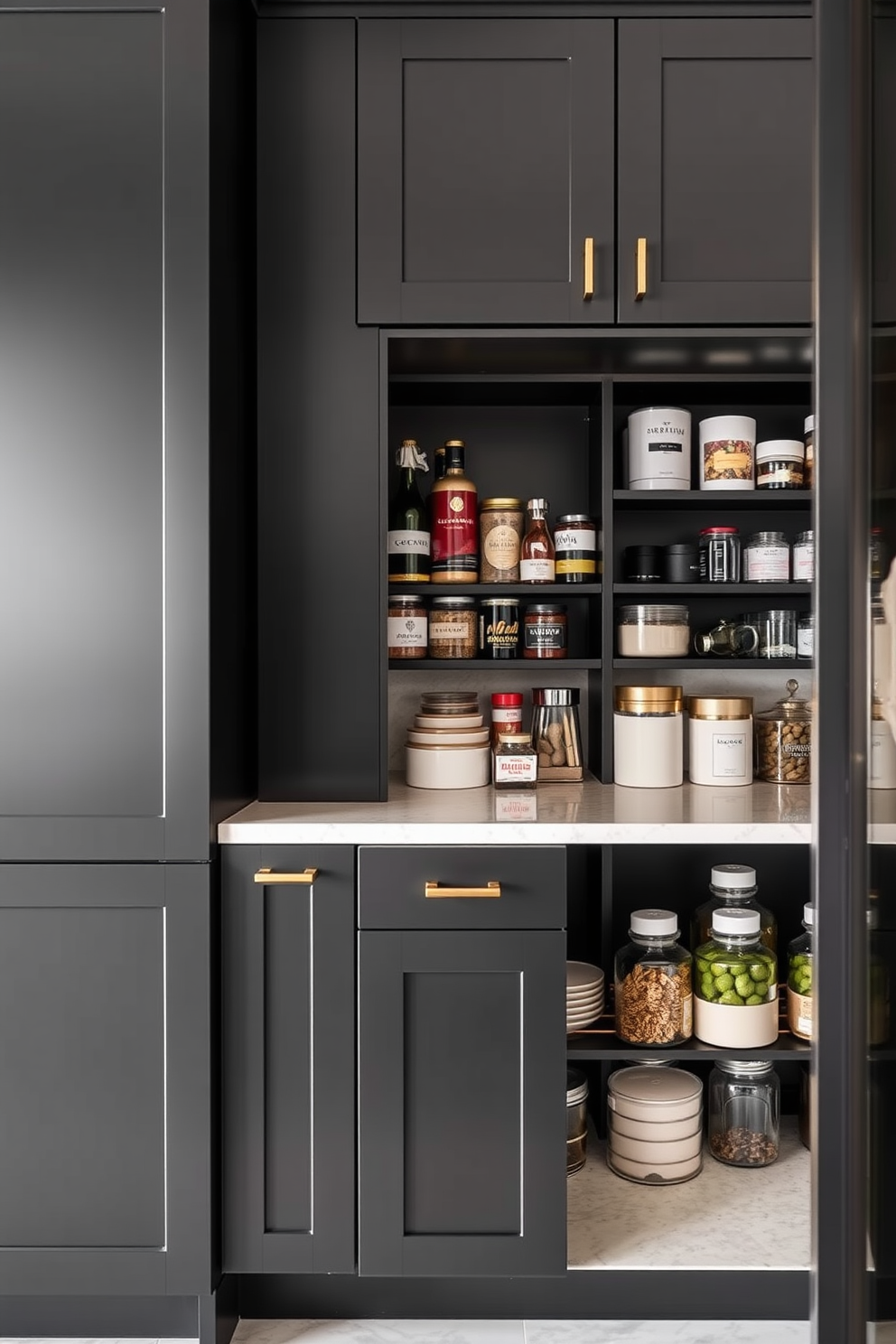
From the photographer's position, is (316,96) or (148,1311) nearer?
(148,1311)

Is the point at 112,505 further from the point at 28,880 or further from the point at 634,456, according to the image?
the point at 634,456

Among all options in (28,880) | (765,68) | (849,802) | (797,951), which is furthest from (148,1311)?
(765,68)

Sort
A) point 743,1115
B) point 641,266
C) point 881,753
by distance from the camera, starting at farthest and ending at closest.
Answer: point 743,1115 < point 641,266 < point 881,753

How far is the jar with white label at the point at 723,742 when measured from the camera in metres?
1.85

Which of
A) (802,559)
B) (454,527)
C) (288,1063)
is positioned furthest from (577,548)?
(288,1063)

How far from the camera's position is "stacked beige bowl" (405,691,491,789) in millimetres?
1809

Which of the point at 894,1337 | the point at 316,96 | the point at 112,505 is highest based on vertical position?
the point at 316,96

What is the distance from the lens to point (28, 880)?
140 cm

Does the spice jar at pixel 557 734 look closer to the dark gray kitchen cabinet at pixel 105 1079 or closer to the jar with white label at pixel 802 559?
the jar with white label at pixel 802 559

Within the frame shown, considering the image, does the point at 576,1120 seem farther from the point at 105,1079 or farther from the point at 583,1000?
the point at 105,1079

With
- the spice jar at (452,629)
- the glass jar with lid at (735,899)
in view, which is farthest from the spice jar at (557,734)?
the glass jar with lid at (735,899)

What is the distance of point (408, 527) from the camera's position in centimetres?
186

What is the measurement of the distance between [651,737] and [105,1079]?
116 cm

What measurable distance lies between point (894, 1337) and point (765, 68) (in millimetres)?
1880
